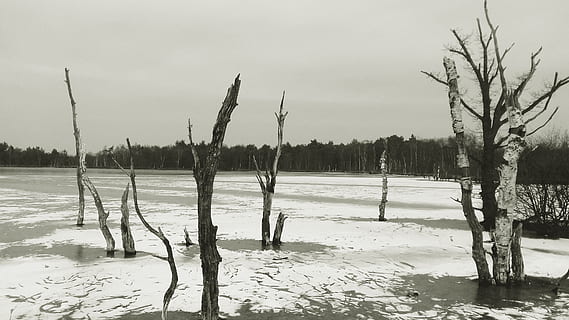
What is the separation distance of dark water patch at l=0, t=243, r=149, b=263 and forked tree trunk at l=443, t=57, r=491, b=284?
8.62 metres

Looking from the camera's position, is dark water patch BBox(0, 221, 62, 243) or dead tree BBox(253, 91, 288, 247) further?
dark water patch BBox(0, 221, 62, 243)

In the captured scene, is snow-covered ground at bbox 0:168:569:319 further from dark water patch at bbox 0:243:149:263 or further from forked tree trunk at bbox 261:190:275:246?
forked tree trunk at bbox 261:190:275:246

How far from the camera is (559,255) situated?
12500mm

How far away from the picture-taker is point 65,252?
12.4 m

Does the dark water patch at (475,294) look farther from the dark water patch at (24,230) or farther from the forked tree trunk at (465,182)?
the dark water patch at (24,230)

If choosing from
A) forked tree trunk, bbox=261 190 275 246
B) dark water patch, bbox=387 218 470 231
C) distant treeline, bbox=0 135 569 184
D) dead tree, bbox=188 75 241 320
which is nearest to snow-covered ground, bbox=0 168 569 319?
dark water patch, bbox=387 218 470 231

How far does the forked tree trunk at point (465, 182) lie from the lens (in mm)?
9117

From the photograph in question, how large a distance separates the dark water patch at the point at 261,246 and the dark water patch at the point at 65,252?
8.93 ft

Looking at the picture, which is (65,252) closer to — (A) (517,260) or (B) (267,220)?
(B) (267,220)

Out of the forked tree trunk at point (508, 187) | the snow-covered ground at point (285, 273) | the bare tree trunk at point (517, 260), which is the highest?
the forked tree trunk at point (508, 187)

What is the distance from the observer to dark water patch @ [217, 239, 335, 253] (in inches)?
521

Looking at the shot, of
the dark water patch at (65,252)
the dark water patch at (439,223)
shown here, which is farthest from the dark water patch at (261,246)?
the dark water patch at (439,223)

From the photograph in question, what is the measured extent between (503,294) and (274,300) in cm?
468

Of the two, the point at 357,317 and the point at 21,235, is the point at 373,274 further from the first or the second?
the point at 21,235
